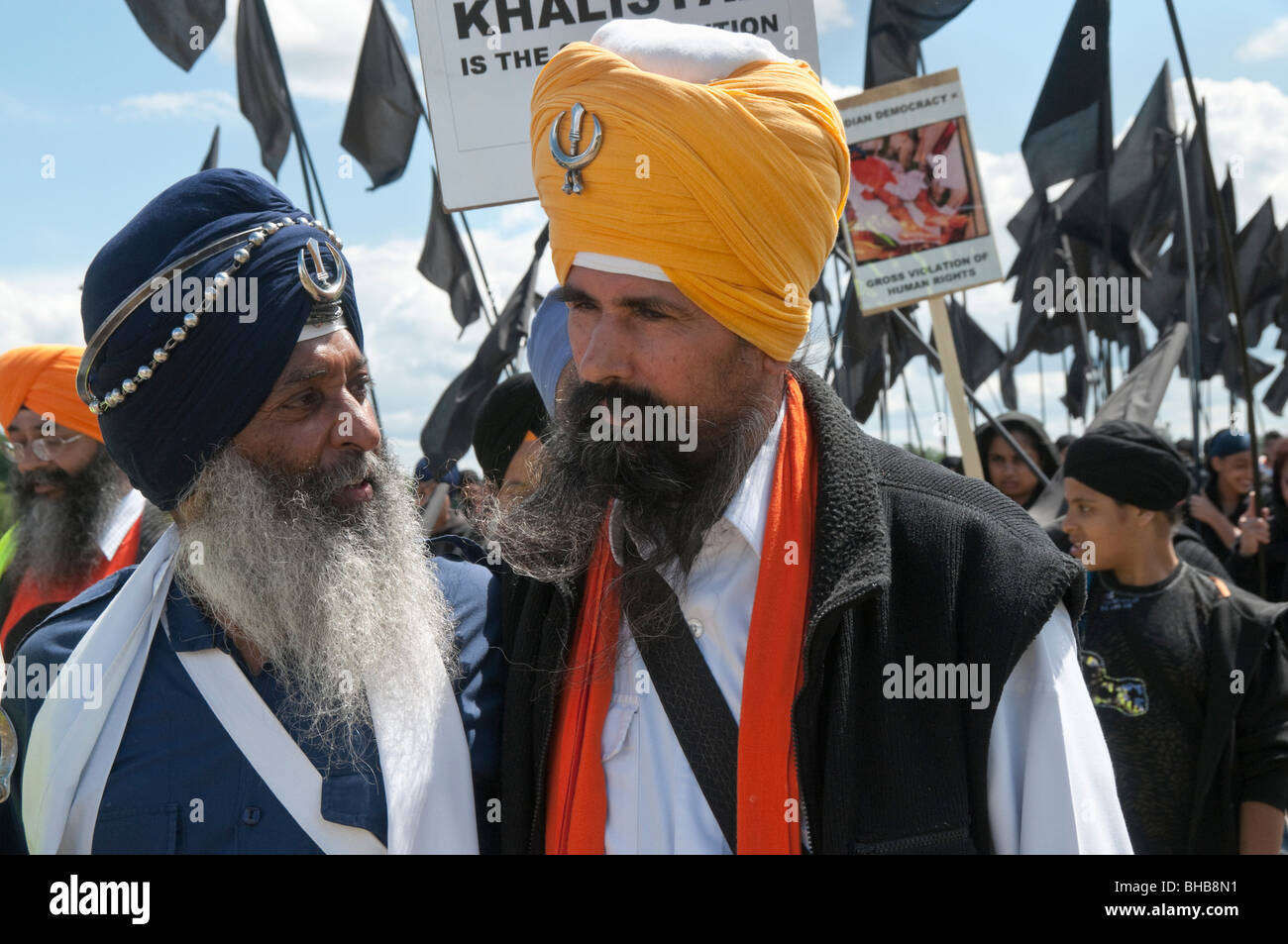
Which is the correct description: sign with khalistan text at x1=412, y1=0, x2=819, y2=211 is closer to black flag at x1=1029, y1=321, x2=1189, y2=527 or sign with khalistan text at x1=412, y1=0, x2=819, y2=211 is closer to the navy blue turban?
the navy blue turban

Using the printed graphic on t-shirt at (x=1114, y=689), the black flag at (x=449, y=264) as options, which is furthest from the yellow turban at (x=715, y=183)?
the black flag at (x=449, y=264)

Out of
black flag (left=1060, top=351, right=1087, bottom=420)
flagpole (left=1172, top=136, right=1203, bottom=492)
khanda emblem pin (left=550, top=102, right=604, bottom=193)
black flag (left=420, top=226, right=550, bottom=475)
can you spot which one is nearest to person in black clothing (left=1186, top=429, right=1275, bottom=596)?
flagpole (left=1172, top=136, right=1203, bottom=492)

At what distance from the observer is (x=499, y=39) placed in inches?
120

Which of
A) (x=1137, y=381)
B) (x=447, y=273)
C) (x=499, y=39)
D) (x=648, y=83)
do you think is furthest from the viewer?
(x=447, y=273)

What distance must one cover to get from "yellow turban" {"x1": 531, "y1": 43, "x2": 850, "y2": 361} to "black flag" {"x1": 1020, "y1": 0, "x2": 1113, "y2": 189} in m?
4.56

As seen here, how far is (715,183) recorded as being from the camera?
2.04 metres

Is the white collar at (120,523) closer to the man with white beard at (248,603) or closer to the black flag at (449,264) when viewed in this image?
the man with white beard at (248,603)

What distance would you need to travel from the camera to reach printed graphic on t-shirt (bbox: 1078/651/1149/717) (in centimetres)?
359

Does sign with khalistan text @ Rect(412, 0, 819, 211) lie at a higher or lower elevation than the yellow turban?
higher

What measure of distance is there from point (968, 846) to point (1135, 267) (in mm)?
6554

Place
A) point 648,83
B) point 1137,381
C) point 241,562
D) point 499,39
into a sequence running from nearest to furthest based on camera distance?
point 648,83 < point 241,562 < point 499,39 < point 1137,381

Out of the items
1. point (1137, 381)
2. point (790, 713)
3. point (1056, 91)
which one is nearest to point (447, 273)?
point (1056, 91)

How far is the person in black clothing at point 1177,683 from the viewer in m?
3.46
